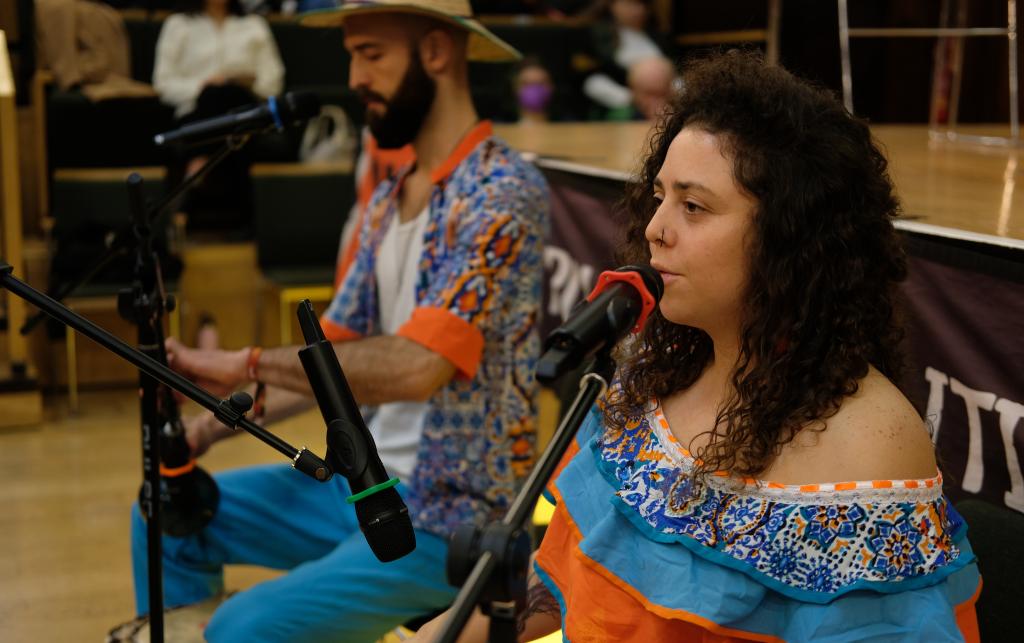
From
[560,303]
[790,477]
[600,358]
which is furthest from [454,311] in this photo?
[560,303]

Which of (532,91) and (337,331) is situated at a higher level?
(532,91)

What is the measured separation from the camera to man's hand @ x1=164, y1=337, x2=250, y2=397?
6.39ft

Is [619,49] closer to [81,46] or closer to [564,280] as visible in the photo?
[81,46]

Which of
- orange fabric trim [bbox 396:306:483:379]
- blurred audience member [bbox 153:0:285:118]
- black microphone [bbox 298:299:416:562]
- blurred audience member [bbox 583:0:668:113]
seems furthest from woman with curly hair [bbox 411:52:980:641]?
blurred audience member [bbox 583:0:668:113]

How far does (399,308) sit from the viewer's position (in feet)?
7.38

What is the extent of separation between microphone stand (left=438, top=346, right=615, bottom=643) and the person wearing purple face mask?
569 cm

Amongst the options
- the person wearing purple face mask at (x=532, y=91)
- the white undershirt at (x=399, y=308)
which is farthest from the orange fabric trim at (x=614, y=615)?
the person wearing purple face mask at (x=532, y=91)

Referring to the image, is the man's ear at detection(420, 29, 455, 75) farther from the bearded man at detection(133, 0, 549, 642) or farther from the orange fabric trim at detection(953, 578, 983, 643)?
the orange fabric trim at detection(953, 578, 983, 643)

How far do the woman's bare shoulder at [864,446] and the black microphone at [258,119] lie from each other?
37.9 inches

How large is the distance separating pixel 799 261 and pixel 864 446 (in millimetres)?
205

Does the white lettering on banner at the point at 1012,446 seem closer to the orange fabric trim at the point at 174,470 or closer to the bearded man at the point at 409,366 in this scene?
the bearded man at the point at 409,366

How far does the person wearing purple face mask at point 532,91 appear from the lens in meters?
6.41

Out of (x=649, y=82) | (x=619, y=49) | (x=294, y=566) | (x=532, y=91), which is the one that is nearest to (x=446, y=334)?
(x=294, y=566)

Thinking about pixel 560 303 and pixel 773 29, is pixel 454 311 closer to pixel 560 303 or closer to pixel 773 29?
pixel 560 303
